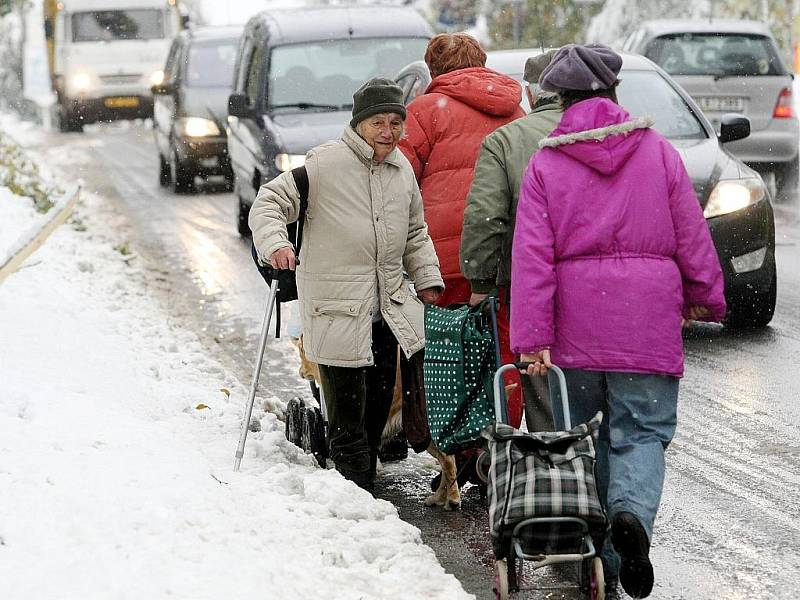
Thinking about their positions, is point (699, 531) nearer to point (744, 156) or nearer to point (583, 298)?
point (583, 298)

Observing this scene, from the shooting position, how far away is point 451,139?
5.99m

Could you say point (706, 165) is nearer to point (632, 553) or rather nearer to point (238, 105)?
point (238, 105)

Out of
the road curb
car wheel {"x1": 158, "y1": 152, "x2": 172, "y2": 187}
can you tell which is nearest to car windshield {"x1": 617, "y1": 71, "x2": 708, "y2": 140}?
the road curb

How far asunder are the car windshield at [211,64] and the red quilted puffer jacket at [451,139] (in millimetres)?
12688

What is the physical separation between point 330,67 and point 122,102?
20.2 metres

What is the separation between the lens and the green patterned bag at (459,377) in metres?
5.52

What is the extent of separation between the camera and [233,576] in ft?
14.7

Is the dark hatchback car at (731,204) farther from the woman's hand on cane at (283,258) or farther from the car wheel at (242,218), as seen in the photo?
the car wheel at (242,218)

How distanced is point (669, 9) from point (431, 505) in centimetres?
3202

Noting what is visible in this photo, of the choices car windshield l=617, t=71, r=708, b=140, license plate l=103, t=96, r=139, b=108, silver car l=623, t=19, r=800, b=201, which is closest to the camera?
car windshield l=617, t=71, r=708, b=140

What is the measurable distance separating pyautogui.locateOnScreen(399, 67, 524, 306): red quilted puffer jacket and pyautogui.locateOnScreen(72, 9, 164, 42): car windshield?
26.7 meters

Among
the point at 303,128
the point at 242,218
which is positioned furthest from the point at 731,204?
the point at 242,218

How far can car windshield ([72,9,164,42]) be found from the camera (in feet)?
104

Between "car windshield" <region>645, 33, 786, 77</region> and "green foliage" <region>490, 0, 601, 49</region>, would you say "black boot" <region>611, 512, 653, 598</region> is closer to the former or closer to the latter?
"car windshield" <region>645, 33, 786, 77</region>
